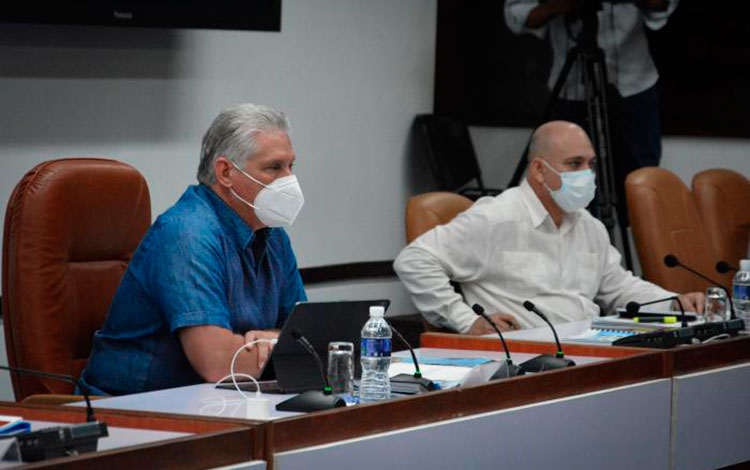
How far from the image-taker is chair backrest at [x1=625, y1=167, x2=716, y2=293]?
4594mm

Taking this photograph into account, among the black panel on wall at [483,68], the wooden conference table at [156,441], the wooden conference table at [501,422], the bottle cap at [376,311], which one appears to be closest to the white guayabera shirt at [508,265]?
the wooden conference table at [501,422]

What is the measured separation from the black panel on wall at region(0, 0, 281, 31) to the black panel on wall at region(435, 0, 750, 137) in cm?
146

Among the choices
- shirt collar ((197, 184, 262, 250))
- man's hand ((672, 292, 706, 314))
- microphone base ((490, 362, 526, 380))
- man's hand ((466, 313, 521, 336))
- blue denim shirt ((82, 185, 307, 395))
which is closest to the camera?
microphone base ((490, 362, 526, 380))

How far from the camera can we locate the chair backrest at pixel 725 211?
495cm

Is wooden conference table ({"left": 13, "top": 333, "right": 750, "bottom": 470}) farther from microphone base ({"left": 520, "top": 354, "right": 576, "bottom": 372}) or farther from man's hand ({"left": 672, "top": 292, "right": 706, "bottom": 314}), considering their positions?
man's hand ({"left": 672, "top": 292, "right": 706, "bottom": 314})

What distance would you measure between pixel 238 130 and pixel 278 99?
2419mm

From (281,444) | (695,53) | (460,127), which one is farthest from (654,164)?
(281,444)

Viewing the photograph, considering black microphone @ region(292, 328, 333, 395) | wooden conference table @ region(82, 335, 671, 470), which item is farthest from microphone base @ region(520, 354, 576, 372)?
black microphone @ region(292, 328, 333, 395)

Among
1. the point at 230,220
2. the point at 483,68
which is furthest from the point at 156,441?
the point at 483,68

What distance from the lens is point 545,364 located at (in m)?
2.76

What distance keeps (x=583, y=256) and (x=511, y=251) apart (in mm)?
265

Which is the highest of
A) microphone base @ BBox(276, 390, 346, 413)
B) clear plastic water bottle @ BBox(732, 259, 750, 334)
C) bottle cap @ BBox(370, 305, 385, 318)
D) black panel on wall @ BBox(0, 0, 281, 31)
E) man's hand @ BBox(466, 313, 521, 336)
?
black panel on wall @ BBox(0, 0, 281, 31)

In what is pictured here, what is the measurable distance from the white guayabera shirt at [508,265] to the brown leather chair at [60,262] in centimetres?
105

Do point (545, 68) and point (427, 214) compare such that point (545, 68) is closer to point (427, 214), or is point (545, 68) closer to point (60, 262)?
point (427, 214)
